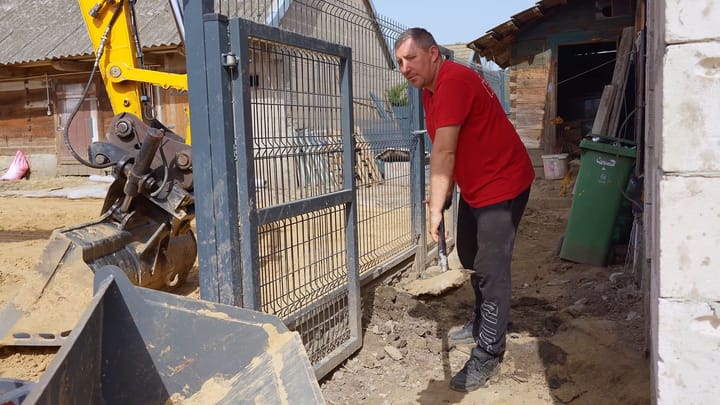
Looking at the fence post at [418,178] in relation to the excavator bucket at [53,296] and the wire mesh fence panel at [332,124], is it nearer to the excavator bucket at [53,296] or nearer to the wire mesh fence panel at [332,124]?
the wire mesh fence panel at [332,124]

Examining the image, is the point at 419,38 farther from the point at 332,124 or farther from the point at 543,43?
the point at 543,43

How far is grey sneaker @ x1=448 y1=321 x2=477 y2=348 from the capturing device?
427cm

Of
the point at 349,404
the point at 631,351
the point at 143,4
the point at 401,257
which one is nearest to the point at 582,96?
the point at 143,4

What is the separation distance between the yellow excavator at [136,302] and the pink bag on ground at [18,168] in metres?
11.7

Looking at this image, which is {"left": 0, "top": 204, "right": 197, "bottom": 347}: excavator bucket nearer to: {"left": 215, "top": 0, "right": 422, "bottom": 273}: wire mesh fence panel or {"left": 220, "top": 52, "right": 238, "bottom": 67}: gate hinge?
{"left": 215, "top": 0, "right": 422, "bottom": 273}: wire mesh fence panel

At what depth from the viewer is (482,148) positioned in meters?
3.56

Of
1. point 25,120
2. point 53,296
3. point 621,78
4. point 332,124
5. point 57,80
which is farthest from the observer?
point 25,120

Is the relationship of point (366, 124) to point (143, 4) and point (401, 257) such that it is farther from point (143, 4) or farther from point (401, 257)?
point (143, 4)

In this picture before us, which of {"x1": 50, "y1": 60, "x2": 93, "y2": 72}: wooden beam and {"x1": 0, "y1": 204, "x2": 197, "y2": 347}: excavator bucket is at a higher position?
{"x1": 50, "y1": 60, "x2": 93, "y2": 72}: wooden beam

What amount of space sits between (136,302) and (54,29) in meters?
14.8

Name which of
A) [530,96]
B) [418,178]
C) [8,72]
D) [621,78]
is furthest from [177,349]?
[8,72]

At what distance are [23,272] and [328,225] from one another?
3.80 metres

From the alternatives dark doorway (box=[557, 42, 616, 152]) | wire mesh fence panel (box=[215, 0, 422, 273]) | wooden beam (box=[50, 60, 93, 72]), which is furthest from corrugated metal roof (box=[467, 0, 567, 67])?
wooden beam (box=[50, 60, 93, 72])

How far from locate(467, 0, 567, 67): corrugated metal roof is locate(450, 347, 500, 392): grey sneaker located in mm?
7935
